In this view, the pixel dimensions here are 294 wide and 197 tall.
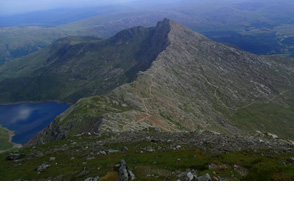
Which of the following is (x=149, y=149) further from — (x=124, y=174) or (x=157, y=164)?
(x=124, y=174)

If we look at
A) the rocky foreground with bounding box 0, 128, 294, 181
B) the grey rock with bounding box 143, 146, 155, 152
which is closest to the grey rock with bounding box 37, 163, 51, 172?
the rocky foreground with bounding box 0, 128, 294, 181

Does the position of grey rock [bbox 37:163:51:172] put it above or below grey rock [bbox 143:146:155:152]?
below

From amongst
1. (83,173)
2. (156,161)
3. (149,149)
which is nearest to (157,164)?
(156,161)

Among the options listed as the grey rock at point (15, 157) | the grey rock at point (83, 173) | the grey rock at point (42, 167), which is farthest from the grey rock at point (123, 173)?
the grey rock at point (15, 157)

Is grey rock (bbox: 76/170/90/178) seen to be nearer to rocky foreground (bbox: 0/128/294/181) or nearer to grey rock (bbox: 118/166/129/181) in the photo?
rocky foreground (bbox: 0/128/294/181)

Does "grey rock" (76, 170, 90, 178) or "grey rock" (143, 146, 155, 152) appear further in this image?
"grey rock" (143, 146, 155, 152)

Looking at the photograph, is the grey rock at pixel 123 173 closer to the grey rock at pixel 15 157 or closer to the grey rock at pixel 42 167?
the grey rock at pixel 42 167

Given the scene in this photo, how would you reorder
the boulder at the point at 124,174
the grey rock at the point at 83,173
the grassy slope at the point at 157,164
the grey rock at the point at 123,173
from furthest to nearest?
the grey rock at the point at 83,173 < the grassy slope at the point at 157,164 < the boulder at the point at 124,174 < the grey rock at the point at 123,173

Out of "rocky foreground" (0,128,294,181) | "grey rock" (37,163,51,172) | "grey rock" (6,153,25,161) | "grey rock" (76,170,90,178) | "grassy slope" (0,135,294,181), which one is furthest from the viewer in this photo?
"grey rock" (6,153,25,161)

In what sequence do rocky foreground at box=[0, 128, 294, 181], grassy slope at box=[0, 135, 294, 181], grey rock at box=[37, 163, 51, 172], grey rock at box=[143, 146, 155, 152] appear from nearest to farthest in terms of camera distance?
grassy slope at box=[0, 135, 294, 181], rocky foreground at box=[0, 128, 294, 181], grey rock at box=[37, 163, 51, 172], grey rock at box=[143, 146, 155, 152]
